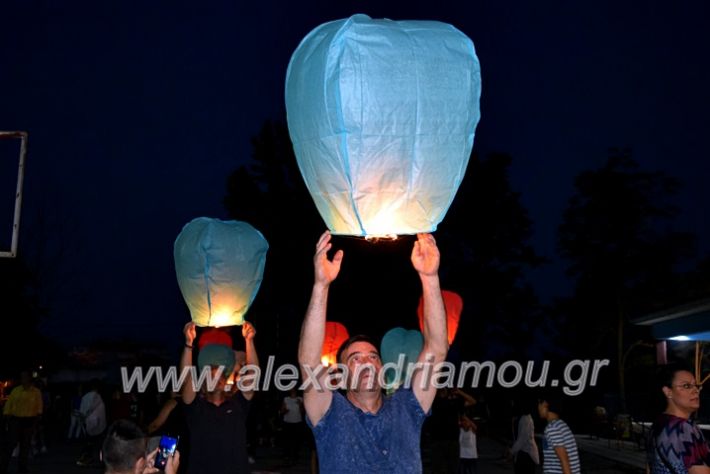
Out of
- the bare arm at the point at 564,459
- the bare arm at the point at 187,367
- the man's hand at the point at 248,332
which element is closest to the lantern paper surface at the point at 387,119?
the bare arm at the point at 187,367

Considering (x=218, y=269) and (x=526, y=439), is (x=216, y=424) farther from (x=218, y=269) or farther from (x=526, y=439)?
(x=526, y=439)

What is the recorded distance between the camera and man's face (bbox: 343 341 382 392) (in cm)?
373

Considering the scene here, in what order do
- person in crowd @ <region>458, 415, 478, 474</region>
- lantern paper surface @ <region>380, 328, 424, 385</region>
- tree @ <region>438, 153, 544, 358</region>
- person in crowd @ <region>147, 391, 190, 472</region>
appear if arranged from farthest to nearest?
tree @ <region>438, 153, 544, 358</region> → person in crowd @ <region>458, 415, 478, 474</region> → lantern paper surface @ <region>380, 328, 424, 385</region> → person in crowd @ <region>147, 391, 190, 472</region>

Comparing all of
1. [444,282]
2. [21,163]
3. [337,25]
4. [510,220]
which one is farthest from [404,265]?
[337,25]

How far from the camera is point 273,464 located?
18312 millimetres

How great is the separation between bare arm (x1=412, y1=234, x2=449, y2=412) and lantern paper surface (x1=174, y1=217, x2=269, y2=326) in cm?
446

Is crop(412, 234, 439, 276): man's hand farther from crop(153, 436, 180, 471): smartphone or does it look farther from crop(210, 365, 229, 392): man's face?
crop(210, 365, 229, 392): man's face

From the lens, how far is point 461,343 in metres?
47.8

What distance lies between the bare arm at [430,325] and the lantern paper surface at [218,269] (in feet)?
14.6

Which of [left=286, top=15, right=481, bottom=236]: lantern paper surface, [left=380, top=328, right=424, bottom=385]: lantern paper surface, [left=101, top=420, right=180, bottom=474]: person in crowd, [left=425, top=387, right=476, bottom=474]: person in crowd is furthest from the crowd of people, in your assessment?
[left=380, top=328, right=424, bottom=385]: lantern paper surface

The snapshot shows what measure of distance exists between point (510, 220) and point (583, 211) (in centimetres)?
561

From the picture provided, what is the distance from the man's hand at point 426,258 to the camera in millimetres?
4043

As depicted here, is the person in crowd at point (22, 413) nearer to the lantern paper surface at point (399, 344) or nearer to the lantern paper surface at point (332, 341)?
the lantern paper surface at point (332, 341)

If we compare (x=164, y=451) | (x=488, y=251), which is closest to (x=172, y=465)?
(x=164, y=451)
